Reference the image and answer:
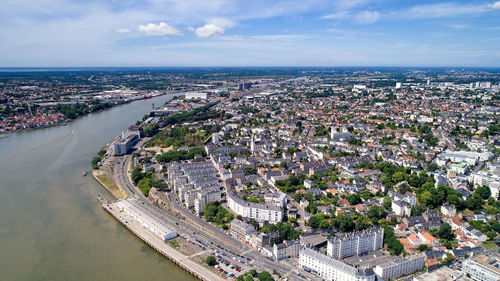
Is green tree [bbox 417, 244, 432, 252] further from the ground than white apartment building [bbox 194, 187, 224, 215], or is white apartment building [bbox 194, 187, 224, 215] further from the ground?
white apartment building [bbox 194, 187, 224, 215]

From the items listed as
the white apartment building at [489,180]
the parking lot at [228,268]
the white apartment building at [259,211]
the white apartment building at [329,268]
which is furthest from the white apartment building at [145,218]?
the white apartment building at [489,180]

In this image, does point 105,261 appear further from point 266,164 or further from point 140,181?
point 266,164

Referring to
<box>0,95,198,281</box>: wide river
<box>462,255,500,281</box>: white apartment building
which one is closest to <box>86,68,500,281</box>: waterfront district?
<box>462,255,500,281</box>: white apartment building

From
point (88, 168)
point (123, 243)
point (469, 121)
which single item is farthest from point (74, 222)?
point (469, 121)

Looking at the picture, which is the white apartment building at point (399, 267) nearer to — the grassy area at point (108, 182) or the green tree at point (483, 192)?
the green tree at point (483, 192)

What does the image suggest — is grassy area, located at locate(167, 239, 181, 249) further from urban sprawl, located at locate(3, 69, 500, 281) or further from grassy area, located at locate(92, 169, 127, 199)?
grassy area, located at locate(92, 169, 127, 199)
